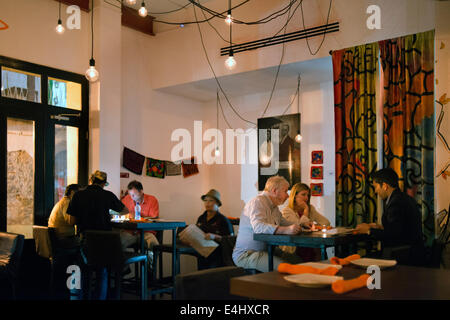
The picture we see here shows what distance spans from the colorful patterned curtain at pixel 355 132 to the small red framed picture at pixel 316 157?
1.43 metres

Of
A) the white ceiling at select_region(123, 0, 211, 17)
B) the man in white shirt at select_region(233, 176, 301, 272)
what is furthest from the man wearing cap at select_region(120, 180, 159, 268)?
the white ceiling at select_region(123, 0, 211, 17)

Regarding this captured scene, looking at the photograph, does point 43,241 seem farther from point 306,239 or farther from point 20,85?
point 306,239

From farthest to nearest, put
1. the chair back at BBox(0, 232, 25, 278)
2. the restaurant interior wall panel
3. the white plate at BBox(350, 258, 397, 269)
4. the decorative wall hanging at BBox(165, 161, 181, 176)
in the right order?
the decorative wall hanging at BBox(165, 161, 181, 176) → the restaurant interior wall panel → the chair back at BBox(0, 232, 25, 278) → the white plate at BBox(350, 258, 397, 269)

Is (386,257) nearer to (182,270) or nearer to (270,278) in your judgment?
(270,278)

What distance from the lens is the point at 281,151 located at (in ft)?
26.2

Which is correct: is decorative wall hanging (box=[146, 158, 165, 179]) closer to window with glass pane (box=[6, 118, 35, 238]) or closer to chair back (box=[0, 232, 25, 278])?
window with glass pane (box=[6, 118, 35, 238])

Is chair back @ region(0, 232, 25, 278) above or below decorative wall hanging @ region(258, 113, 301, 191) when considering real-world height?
below

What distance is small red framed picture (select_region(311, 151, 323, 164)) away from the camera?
24.7ft

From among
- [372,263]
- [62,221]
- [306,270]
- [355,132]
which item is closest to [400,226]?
[355,132]

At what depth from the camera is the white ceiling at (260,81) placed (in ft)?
22.4

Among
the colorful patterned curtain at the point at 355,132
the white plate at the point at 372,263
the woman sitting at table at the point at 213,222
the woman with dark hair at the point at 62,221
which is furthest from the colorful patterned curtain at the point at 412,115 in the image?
the woman with dark hair at the point at 62,221

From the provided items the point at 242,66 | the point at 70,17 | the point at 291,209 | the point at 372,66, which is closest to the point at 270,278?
the point at 291,209

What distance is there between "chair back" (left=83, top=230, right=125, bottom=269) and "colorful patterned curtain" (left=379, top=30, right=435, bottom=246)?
3.25m
